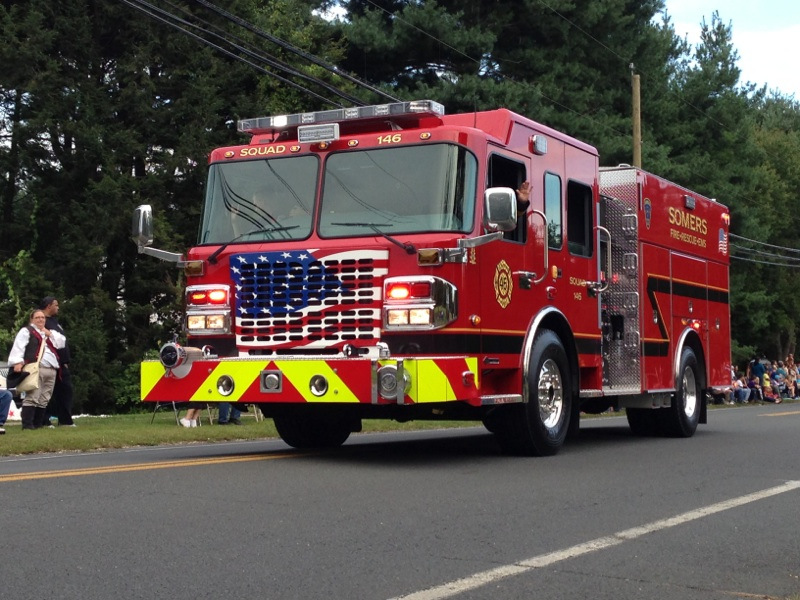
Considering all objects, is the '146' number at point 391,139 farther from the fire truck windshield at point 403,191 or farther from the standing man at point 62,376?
the standing man at point 62,376

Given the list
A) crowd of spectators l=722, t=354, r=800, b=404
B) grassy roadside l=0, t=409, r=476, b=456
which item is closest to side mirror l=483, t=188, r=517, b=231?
grassy roadside l=0, t=409, r=476, b=456

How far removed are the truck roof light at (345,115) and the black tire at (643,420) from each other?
6.08 meters

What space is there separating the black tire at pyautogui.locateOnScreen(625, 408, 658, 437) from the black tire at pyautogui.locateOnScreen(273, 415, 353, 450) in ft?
15.0

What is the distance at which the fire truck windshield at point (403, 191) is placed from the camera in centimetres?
1067

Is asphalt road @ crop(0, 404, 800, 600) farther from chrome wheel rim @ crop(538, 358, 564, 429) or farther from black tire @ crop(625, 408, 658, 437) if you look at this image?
black tire @ crop(625, 408, 658, 437)

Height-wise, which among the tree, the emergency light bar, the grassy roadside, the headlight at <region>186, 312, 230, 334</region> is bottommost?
the grassy roadside

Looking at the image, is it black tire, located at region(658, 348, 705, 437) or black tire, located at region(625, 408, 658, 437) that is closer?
black tire, located at region(658, 348, 705, 437)

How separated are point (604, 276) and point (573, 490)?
4812 millimetres

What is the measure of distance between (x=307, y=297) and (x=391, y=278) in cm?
86

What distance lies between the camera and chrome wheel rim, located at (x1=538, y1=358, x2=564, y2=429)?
1186cm

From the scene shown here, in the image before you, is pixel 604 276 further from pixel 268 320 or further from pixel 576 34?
pixel 576 34

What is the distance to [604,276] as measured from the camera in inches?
534

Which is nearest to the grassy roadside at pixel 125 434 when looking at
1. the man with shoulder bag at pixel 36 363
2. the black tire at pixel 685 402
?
the man with shoulder bag at pixel 36 363

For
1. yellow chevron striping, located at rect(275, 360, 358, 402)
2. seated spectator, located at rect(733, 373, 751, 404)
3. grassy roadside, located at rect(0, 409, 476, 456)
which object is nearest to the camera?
yellow chevron striping, located at rect(275, 360, 358, 402)
